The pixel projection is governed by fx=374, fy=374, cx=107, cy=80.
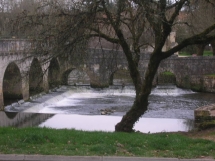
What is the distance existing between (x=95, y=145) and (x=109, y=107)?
59.5 ft

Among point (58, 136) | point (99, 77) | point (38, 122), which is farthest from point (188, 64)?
point (58, 136)

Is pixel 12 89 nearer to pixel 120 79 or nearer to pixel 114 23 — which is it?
pixel 120 79

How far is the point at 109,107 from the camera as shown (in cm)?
2544

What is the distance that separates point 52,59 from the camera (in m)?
10.7

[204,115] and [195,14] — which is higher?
[195,14]

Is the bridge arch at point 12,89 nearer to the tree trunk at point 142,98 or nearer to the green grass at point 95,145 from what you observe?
the tree trunk at point 142,98

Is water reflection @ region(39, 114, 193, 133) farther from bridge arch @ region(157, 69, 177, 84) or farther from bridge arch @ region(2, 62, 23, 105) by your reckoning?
bridge arch @ region(157, 69, 177, 84)

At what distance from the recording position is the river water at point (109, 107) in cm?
1873

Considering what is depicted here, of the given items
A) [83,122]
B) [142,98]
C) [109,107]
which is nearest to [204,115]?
[83,122]

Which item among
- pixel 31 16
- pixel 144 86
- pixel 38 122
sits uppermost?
pixel 31 16

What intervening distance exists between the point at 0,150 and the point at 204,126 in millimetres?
8254

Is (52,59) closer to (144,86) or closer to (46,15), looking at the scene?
(46,15)

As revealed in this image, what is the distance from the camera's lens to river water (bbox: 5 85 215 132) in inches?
738

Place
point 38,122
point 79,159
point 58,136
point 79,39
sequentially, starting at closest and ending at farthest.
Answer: point 79,159 < point 58,136 < point 79,39 < point 38,122
